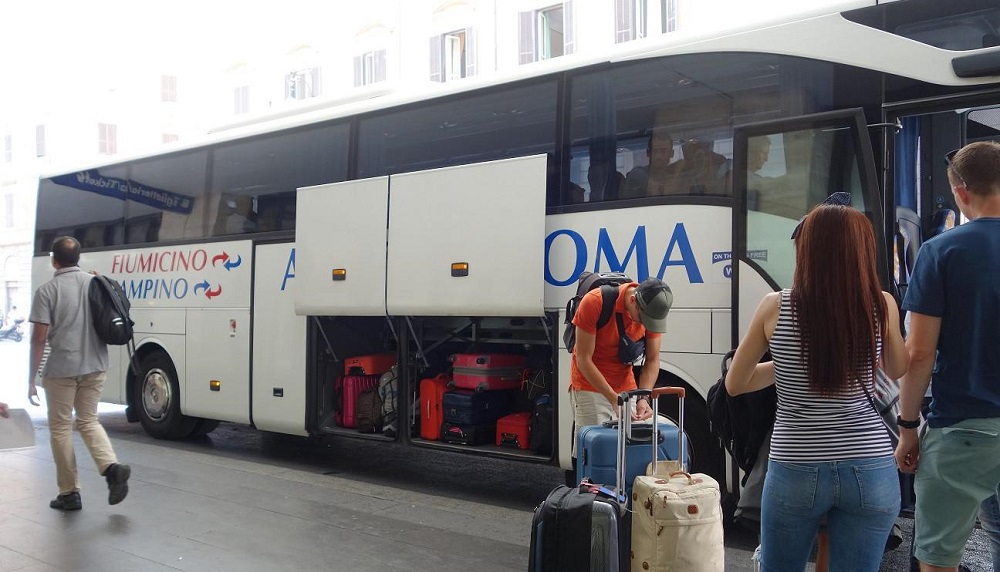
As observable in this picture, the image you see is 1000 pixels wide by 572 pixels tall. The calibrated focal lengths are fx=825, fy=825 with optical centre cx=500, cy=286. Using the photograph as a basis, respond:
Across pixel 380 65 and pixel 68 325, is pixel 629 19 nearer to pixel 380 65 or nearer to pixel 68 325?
pixel 380 65

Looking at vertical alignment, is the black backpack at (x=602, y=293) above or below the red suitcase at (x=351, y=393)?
above

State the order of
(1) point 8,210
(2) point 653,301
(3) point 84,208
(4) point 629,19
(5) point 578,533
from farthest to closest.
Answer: (1) point 8,210 < (4) point 629,19 < (3) point 84,208 < (2) point 653,301 < (5) point 578,533

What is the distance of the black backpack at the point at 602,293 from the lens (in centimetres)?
460

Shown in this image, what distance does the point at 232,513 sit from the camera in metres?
6.39

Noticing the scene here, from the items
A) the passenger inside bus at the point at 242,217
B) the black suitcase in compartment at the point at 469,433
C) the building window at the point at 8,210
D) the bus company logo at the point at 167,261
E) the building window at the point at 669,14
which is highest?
the building window at the point at 669,14

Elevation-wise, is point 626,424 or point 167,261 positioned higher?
point 167,261

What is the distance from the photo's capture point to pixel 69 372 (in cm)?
625

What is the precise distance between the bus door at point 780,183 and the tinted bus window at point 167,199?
6.46 m

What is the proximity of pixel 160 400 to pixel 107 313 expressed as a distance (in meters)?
4.03

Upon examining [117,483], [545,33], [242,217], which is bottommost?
[117,483]

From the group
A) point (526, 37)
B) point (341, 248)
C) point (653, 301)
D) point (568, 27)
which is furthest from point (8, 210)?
point (653, 301)

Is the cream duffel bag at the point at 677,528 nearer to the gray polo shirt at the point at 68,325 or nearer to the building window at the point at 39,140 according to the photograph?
the gray polo shirt at the point at 68,325

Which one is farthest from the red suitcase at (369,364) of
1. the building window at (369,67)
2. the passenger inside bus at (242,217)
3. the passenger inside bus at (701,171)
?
the building window at (369,67)

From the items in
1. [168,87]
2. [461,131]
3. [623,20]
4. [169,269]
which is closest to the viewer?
[461,131]
